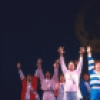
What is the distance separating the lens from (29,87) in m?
8.59

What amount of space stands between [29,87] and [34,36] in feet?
3.95

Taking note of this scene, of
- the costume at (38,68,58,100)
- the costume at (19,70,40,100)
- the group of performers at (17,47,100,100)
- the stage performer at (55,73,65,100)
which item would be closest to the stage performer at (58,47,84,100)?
the group of performers at (17,47,100,100)

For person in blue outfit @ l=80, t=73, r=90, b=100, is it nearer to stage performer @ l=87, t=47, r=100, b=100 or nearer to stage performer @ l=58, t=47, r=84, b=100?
stage performer @ l=58, t=47, r=84, b=100

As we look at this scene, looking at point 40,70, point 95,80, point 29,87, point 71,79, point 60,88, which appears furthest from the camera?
point 40,70

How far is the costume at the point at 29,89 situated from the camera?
861 cm

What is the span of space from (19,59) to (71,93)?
69.0 inches

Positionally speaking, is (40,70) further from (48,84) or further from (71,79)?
(71,79)

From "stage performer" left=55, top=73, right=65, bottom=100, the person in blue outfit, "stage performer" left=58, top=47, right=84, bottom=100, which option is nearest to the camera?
"stage performer" left=58, top=47, right=84, bottom=100

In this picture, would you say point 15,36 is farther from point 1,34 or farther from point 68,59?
point 68,59

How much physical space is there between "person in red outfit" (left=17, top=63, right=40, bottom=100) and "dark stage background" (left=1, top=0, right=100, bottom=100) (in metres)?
0.26

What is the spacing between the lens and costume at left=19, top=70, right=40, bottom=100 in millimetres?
8609

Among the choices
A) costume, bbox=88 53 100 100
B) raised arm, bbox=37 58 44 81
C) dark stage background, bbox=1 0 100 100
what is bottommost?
costume, bbox=88 53 100 100

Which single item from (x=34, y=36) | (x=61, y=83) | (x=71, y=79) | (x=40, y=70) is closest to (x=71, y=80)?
(x=71, y=79)

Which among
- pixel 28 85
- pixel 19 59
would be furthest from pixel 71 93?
pixel 19 59
